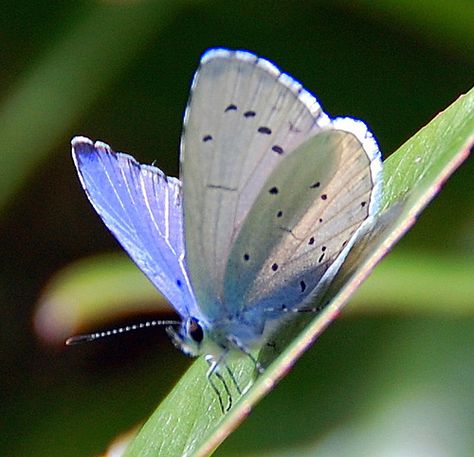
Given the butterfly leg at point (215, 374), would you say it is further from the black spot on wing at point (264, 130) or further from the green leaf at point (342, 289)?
the black spot on wing at point (264, 130)

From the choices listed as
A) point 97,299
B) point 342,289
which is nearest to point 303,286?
point 342,289

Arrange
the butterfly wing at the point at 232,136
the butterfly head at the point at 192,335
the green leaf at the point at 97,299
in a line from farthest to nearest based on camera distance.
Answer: the green leaf at the point at 97,299 → the butterfly head at the point at 192,335 → the butterfly wing at the point at 232,136

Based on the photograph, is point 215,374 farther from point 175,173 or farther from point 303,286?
point 175,173

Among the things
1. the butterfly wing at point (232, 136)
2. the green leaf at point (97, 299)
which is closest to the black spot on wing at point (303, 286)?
the butterfly wing at point (232, 136)

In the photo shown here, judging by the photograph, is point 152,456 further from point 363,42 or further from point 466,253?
point 363,42

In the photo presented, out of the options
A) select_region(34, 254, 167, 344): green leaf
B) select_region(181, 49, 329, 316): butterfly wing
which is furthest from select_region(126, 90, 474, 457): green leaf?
select_region(34, 254, 167, 344): green leaf

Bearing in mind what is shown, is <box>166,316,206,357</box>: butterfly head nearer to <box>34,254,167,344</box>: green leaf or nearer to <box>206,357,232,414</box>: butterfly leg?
<box>206,357,232,414</box>: butterfly leg
